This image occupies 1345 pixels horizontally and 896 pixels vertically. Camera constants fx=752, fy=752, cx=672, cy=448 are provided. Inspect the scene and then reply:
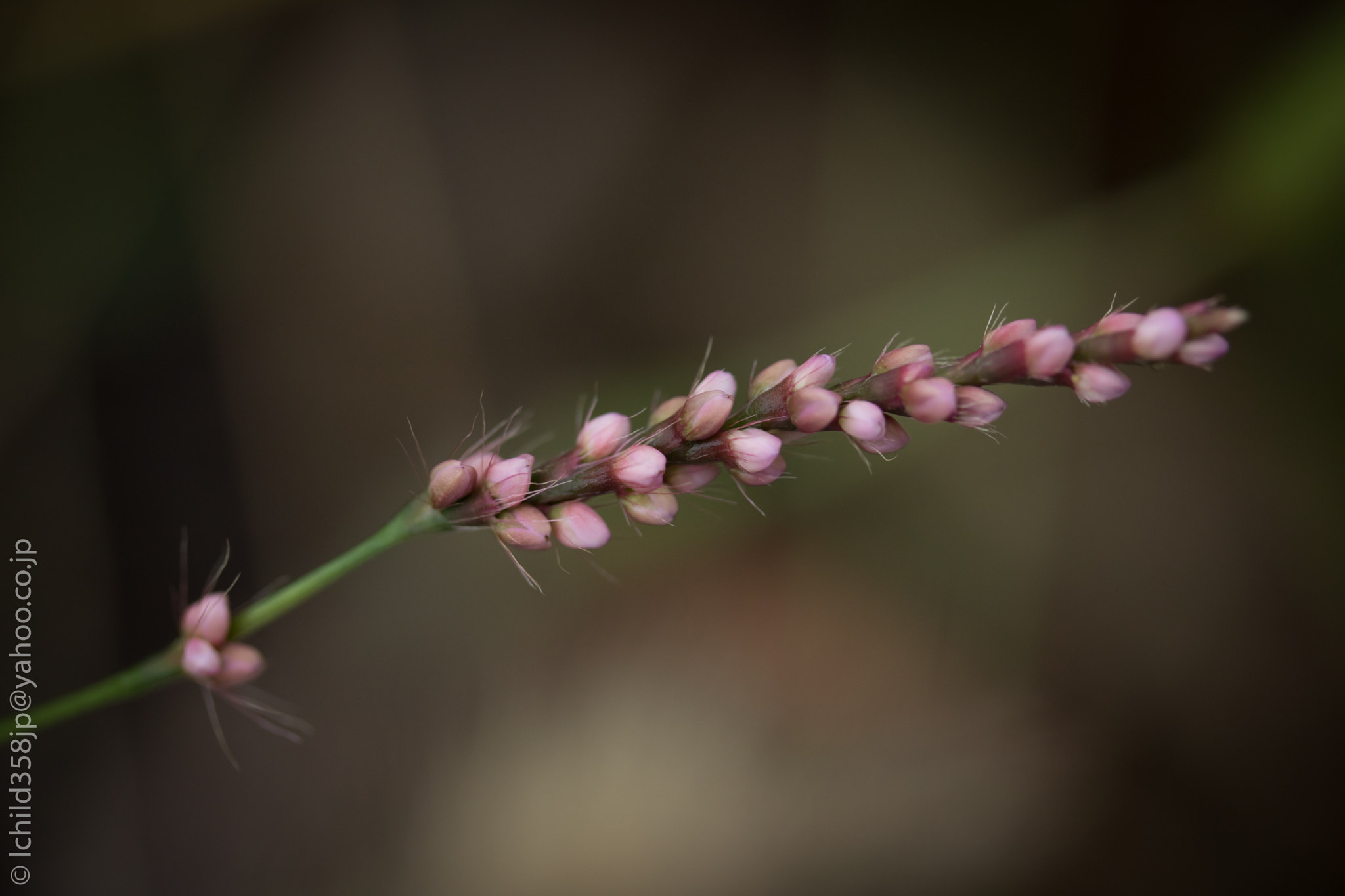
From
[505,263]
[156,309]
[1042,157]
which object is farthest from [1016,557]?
[156,309]

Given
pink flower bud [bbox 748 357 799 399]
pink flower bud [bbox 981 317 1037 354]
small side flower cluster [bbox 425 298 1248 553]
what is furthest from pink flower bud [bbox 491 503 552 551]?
pink flower bud [bbox 981 317 1037 354]

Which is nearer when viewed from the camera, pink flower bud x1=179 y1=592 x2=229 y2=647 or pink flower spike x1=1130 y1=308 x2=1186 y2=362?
pink flower spike x1=1130 y1=308 x2=1186 y2=362

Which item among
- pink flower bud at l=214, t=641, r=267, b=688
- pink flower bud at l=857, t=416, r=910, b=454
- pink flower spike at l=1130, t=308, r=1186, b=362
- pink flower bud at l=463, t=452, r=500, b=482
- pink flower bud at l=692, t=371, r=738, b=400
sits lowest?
pink flower spike at l=1130, t=308, r=1186, b=362

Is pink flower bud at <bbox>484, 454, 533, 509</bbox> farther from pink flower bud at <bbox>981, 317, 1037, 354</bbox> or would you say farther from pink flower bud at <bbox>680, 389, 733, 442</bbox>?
pink flower bud at <bbox>981, 317, 1037, 354</bbox>

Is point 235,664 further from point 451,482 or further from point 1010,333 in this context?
point 1010,333

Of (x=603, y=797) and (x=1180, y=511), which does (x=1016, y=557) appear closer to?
(x=1180, y=511)
